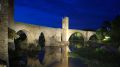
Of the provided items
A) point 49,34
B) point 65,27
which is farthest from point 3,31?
point 65,27

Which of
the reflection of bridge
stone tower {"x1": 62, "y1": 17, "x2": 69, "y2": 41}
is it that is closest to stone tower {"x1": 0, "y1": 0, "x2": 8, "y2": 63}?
the reflection of bridge

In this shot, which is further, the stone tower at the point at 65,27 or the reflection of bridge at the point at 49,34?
the stone tower at the point at 65,27

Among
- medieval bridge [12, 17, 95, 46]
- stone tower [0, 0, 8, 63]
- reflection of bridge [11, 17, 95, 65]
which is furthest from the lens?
medieval bridge [12, 17, 95, 46]

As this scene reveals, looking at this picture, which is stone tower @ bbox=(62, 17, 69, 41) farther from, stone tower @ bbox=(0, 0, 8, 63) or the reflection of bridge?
stone tower @ bbox=(0, 0, 8, 63)

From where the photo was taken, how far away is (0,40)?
32.1 ft

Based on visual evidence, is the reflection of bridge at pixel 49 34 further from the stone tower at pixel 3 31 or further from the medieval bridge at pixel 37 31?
the stone tower at pixel 3 31

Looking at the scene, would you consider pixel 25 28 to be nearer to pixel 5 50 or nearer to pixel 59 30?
pixel 59 30

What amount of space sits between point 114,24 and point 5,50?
29.0m

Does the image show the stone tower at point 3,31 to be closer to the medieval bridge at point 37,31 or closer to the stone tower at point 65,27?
the medieval bridge at point 37,31

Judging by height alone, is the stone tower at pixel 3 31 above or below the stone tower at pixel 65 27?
below

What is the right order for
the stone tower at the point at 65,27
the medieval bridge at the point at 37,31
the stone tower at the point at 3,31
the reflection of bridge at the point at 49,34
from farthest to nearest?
the stone tower at the point at 65,27 → the medieval bridge at the point at 37,31 → the reflection of bridge at the point at 49,34 → the stone tower at the point at 3,31

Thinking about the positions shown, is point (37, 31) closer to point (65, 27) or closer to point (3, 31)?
point (65, 27)

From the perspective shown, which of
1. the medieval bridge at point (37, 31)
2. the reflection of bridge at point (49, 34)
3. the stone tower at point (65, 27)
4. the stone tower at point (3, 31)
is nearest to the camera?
the stone tower at point (3, 31)

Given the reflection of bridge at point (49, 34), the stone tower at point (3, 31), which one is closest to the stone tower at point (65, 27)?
the reflection of bridge at point (49, 34)
